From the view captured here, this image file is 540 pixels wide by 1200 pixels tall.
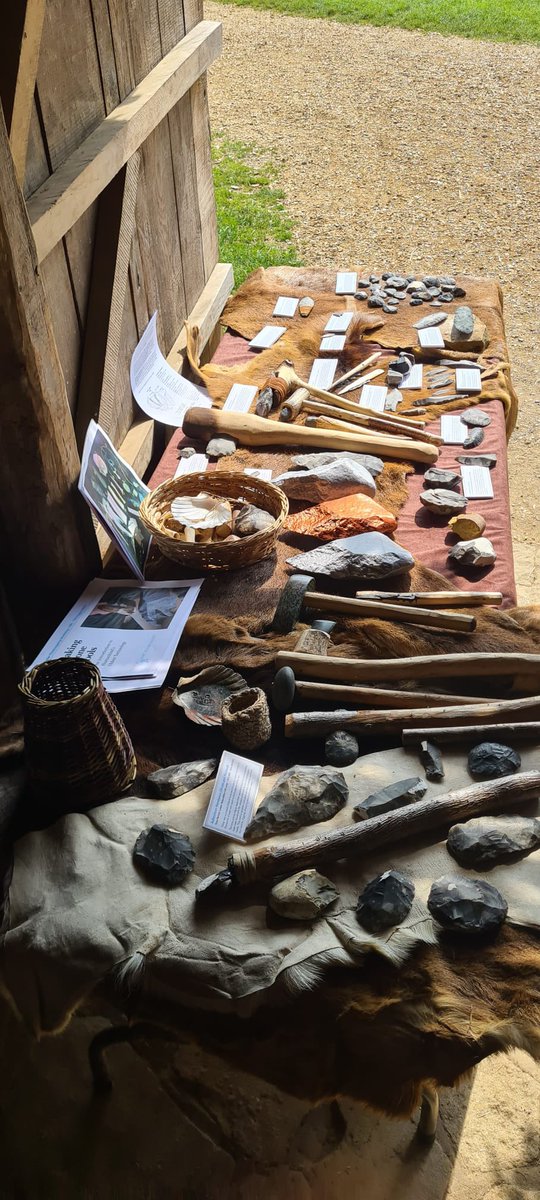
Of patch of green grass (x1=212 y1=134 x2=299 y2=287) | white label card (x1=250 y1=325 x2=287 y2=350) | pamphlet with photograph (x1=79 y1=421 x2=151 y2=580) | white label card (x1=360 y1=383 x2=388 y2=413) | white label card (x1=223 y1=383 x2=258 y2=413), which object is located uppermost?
pamphlet with photograph (x1=79 y1=421 x2=151 y2=580)

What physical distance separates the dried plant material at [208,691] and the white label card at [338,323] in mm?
2480

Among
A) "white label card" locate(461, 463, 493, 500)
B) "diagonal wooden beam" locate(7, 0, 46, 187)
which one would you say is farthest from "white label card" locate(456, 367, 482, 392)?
"diagonal wooden beam" locate(7, 0, 46, 187)

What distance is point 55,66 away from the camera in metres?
2.49

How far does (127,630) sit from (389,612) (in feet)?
2.48

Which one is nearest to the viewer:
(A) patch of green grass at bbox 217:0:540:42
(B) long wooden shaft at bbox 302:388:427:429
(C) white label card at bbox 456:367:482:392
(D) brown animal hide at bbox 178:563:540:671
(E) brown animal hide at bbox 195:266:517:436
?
(D) brown animal hide at bbox 178:563:540:671

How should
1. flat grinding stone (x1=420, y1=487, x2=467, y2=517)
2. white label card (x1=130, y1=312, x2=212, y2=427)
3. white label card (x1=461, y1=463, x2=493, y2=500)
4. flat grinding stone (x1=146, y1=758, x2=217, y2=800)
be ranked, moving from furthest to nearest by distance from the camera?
white label card (x1=130, y1=312, x2=212, y2=427), white label card (x1=461, y1=463, x2=493, y2=500), flat grinding stone (x1=420, y1=487, x2=467, y2=517), flat grinding stone (x1=146, y1=758, x2=217, y2=800)

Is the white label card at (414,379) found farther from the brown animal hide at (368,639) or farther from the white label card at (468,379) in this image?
the brown animal hide at (368,639)

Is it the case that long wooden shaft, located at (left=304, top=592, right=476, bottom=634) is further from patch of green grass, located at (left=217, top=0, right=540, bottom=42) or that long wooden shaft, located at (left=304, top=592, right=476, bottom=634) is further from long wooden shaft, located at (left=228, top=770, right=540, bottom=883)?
patch of green grass, located at (left=217, top=0, right=540, bottom=42)

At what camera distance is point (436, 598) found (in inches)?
101

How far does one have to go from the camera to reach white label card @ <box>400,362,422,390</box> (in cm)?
390

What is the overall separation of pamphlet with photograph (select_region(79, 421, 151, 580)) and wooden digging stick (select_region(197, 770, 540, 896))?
1.11 metres

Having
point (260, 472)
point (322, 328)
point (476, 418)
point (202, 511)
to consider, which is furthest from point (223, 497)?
point (322, 328)

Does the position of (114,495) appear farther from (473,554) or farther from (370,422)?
(370,422)

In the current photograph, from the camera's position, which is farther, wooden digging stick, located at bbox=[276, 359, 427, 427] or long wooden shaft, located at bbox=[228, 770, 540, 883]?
wooden digging stick, located at bbox=[276, 359, 427, 427]
